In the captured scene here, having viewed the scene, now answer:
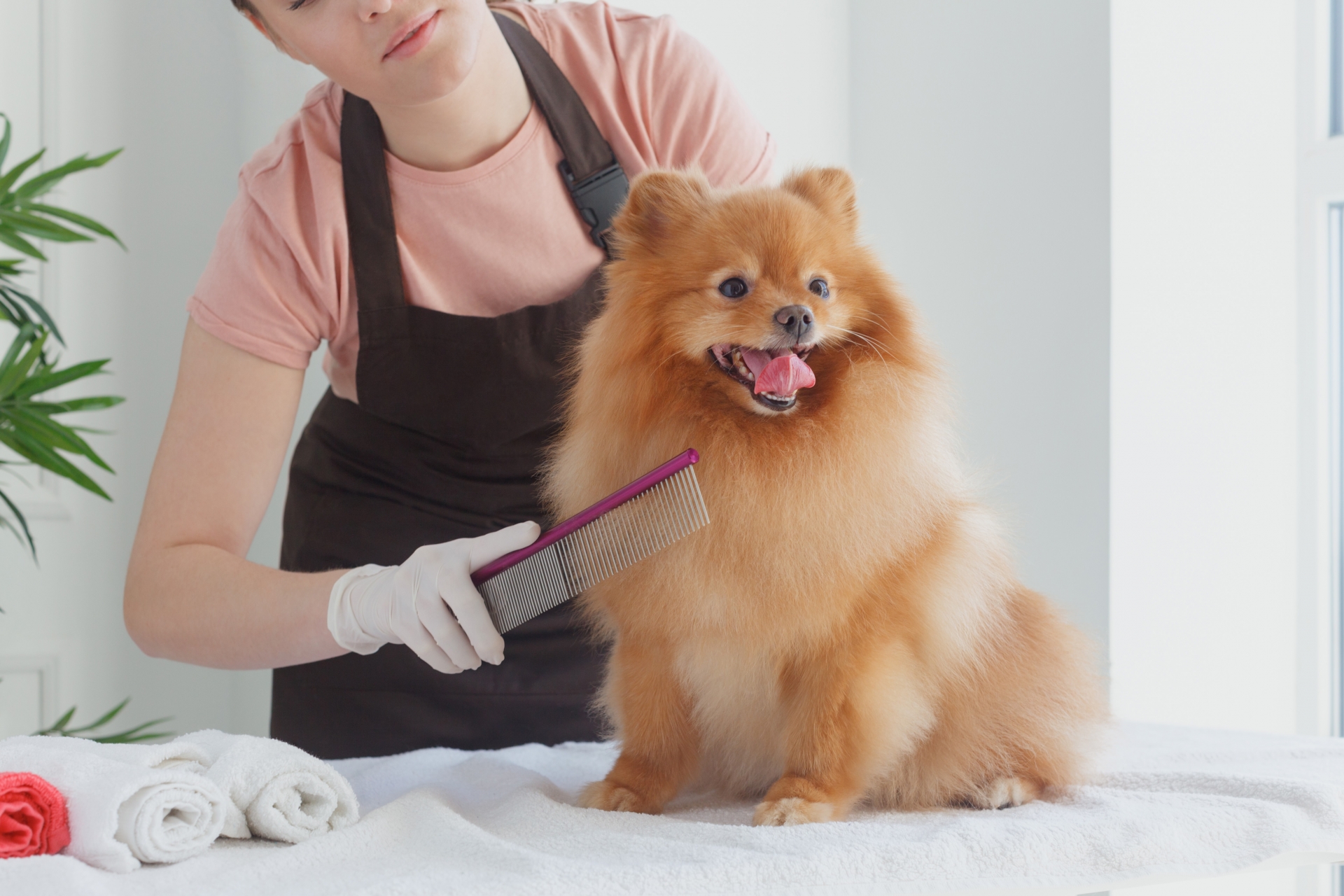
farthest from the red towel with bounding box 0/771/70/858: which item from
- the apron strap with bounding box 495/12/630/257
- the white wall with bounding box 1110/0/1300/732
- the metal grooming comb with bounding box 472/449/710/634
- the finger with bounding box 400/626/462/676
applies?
the white wall with bounding box 1110/0/1300/732

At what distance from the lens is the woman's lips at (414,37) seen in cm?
145

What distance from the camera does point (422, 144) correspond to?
1712 mm

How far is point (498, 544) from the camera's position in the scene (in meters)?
1.25

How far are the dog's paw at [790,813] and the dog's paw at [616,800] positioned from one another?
0.49 ft

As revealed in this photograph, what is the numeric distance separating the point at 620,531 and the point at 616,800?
0.37 metres

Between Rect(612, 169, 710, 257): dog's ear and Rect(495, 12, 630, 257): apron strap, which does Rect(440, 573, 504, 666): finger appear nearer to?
Rect(612, 169, 710, 257): dog's ear

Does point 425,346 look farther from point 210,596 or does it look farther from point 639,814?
point 639,814

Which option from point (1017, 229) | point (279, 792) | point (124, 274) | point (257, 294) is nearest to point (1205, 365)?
point (1017, 229)

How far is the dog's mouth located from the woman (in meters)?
0.16

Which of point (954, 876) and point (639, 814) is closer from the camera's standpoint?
point (954, 876)

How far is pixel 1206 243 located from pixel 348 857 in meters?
2.52

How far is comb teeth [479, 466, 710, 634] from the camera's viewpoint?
1.09 metres

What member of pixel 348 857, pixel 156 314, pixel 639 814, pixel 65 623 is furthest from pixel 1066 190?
pixel 65 623

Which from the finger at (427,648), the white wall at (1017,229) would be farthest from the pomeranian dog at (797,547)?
the white wall at (1017,229)
